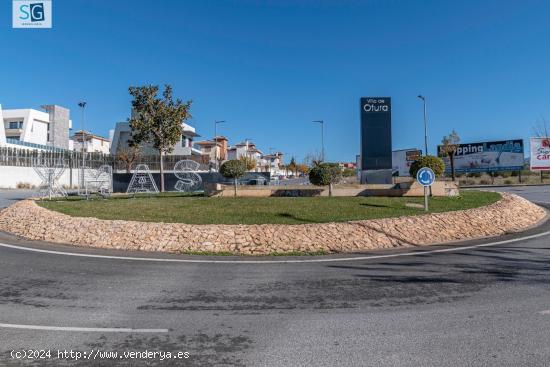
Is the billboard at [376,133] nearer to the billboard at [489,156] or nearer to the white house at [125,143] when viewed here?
the billboard at [489,156]

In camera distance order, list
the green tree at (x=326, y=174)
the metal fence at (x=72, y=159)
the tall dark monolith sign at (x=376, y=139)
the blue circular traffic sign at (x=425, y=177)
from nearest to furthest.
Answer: the blue circular traffic sign at (x=425, y=177), the green tree at (x=326, y=174), the tall dark monolith sign at (x=376, y=139), the metal fence at (x=72, y=159)

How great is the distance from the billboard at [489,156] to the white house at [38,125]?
63.8 meters

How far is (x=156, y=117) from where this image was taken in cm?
2600

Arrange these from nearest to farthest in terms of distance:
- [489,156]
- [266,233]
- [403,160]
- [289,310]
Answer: [289,310]
[266,233]
[489,156]
[403,160]

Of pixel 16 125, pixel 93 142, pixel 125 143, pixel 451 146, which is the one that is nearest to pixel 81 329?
pixel 451 146

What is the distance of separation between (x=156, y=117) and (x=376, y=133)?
1358 centimetres

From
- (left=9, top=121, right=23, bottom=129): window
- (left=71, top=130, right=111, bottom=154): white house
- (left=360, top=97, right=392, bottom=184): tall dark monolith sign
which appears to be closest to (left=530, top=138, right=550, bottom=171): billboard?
(left=360, top=97, right=392, bottom=184): tall dark monolith sign

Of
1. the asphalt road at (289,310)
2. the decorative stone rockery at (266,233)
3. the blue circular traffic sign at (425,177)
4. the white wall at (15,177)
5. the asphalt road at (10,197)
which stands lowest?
the asphalt road at (289,310)

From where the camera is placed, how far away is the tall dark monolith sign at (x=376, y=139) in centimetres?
2636

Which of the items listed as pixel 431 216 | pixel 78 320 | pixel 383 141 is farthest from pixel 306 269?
pixel 383 141

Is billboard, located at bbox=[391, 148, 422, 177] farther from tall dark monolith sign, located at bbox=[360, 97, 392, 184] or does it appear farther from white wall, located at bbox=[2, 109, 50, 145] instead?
white wall, located at bbox=[2, 109, 50, 145]

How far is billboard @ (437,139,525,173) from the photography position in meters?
49.5

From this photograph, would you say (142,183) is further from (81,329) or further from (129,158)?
(129,158)

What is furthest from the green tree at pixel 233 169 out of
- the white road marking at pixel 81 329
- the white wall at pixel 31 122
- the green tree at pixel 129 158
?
the white wall at pixel 31 122
